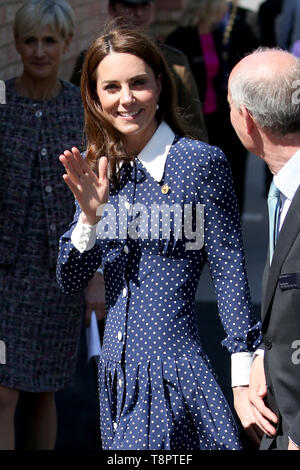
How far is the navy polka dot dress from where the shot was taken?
373 centimetres

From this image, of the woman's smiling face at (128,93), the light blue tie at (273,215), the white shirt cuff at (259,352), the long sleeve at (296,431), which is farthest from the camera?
the woman's smiling face at (128,93)

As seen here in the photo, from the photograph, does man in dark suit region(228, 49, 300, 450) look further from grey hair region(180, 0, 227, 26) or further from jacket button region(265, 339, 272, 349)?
grey hair region(180, 0, 227, 26)

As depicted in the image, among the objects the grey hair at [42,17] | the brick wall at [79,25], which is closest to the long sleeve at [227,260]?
the brick wall at [79,25]

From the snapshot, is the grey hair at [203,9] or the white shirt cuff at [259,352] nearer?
the white shirt cuff at [259,352]

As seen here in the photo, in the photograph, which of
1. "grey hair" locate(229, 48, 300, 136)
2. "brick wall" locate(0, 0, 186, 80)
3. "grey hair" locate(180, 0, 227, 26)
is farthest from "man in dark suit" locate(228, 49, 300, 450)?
"grey hair" locate(180, 0, 227, 26)

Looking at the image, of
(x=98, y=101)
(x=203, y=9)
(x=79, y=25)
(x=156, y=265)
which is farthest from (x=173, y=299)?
(x=203, y=9)

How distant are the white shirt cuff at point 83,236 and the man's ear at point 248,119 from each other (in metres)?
0.64

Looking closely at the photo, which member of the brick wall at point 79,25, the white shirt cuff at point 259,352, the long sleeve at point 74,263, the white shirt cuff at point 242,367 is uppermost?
the brick wall at point 79,25

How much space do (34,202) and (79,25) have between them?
3248 mm

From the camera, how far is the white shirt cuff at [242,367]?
3678mm

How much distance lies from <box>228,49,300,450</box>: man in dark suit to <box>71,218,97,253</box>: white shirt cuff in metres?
0.61

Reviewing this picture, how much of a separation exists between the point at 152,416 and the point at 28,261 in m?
1.31

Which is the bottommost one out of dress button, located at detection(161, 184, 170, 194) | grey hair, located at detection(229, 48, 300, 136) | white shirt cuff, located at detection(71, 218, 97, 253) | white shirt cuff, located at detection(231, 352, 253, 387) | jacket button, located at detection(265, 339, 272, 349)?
white shirt cuff, located at detection(231, 352, 253, 387)

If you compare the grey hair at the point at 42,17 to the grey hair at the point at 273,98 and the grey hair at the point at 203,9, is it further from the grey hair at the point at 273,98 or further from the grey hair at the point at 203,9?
the grey hair at the point at 203,9
